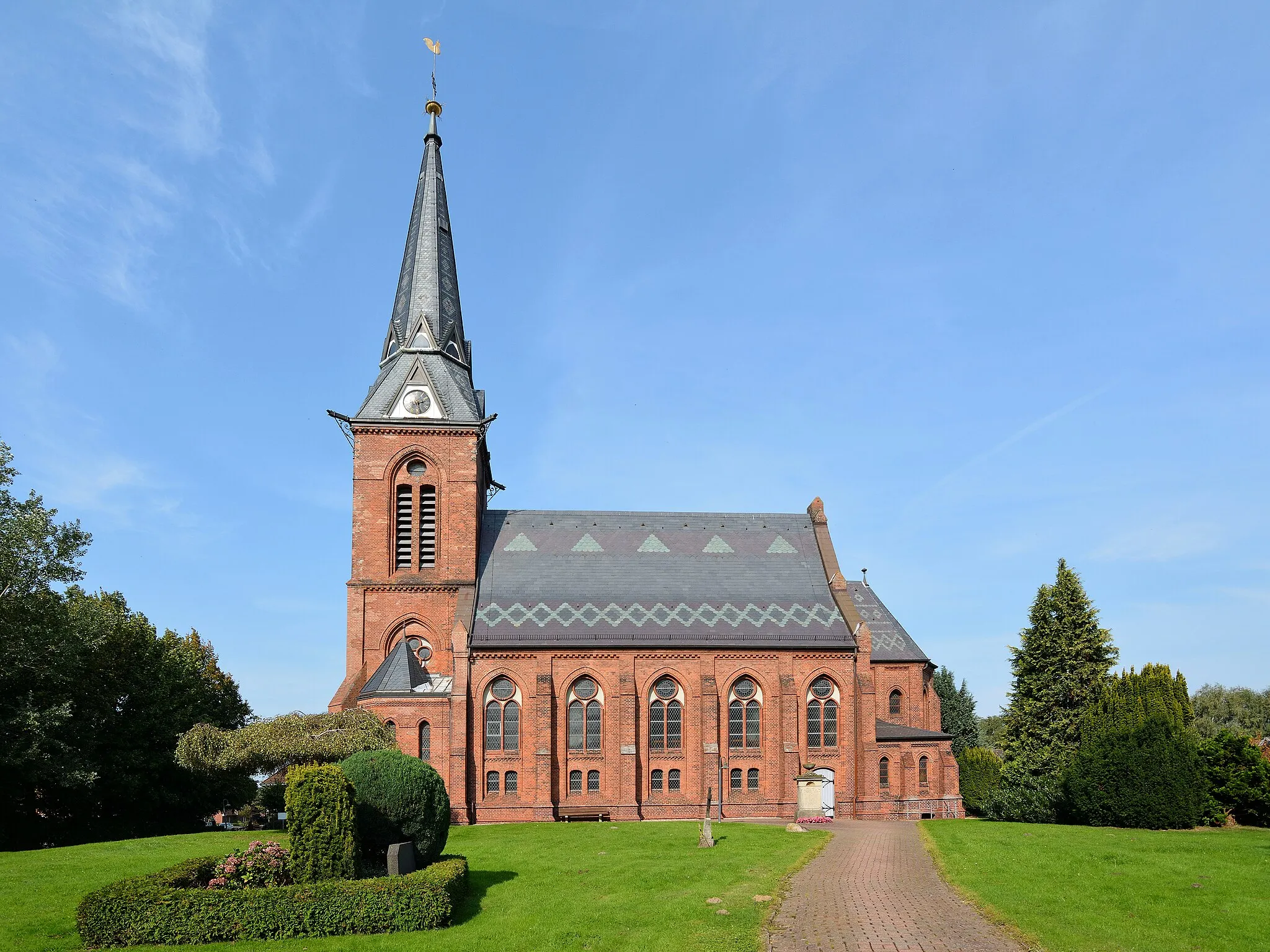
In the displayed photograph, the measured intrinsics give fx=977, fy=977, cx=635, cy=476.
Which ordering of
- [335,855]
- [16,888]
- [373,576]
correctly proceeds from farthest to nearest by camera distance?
[373,576] → [16,888] → [335,855]

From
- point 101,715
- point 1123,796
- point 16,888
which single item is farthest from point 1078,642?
point 101,715

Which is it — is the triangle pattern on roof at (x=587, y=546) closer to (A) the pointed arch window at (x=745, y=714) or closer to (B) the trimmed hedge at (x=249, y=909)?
(A) the pointed arch window at (x=745, y=714)

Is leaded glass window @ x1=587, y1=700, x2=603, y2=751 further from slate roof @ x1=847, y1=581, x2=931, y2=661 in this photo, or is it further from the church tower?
slate roof @ x1=847, y1=581, x2=931, y2=661

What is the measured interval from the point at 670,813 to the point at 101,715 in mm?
25964

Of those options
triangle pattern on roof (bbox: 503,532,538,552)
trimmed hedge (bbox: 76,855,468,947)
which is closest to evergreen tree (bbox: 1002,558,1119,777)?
triangle pattern on roof (bbox: 503,532,538,552)

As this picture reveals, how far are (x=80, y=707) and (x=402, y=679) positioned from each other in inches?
555

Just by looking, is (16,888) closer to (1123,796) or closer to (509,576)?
(509,576)

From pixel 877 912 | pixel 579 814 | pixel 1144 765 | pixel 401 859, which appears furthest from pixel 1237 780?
pixel 401 859

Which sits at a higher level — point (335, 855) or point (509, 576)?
point (509, 576)

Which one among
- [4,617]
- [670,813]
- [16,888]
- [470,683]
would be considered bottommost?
[670,813]

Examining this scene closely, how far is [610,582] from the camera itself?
4744cm

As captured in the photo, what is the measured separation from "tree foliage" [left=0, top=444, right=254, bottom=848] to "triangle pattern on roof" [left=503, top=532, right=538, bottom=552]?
15580 millimetres

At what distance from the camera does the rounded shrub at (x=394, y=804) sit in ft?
71.4

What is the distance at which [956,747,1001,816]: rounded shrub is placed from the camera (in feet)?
163
